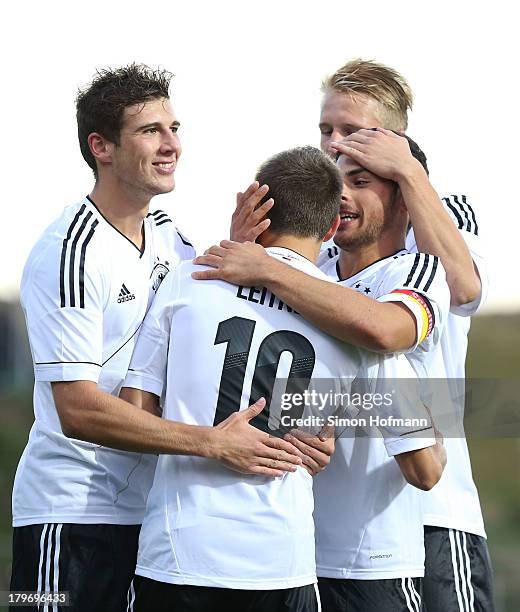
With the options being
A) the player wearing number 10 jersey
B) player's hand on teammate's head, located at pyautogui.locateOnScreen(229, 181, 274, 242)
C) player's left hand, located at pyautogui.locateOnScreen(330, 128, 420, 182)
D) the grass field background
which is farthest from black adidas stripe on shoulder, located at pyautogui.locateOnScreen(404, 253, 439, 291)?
the grass field background

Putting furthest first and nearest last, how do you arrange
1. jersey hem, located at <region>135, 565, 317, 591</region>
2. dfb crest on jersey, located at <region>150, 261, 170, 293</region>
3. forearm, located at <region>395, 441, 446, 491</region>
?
dfb crest on jersey, located at <region>150, 261, 170, 293</region> → forearm, located at <region>395, 441, 446, 491</region> → jersey hem, located at <region>135, 565, 317, 591</region>

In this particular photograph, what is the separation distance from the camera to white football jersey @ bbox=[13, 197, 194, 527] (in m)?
4.35

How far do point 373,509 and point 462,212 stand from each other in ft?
4.97

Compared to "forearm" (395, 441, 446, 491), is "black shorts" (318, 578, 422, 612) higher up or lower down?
lower down

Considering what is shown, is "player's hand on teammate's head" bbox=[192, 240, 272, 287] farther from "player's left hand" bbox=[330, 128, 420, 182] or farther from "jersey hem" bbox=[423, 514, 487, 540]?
"jersey hem" bbox=[423, 514, 487, 540]

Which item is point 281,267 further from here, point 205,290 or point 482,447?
point 482,447

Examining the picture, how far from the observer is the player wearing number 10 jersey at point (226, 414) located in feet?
12.2

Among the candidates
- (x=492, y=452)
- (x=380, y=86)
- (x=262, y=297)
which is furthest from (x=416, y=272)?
(x=492, y=452)

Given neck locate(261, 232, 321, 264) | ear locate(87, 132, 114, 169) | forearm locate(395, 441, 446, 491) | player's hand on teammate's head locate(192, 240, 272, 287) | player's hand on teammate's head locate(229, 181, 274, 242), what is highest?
ear locate(87, 132, 114, 169)

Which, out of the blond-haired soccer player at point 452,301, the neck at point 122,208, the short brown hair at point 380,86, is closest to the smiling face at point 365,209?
the blond-haired soccer player at point 452,301

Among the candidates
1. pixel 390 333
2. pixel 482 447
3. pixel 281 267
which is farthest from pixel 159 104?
pixel 482 447

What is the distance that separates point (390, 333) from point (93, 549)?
163 centimetres

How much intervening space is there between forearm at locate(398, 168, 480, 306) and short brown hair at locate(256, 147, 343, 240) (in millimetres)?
581

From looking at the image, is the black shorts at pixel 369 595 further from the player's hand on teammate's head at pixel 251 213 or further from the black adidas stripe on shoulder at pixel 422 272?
the player's hand on teammate's head at pixel 251 213
